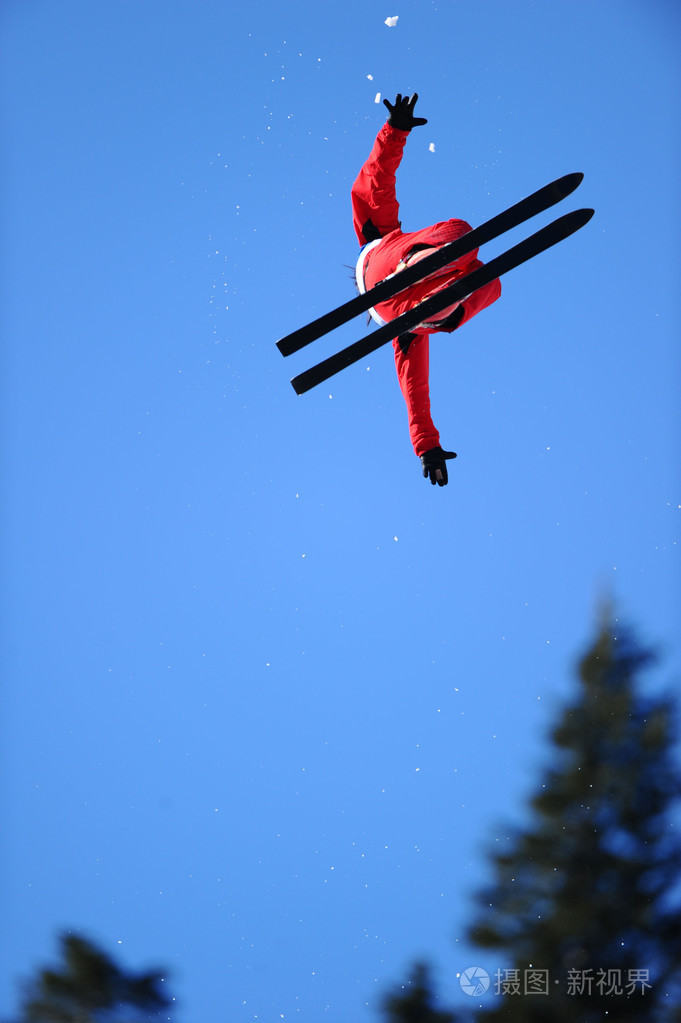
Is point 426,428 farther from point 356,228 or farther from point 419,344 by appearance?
point 356,228

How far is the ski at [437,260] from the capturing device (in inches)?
165

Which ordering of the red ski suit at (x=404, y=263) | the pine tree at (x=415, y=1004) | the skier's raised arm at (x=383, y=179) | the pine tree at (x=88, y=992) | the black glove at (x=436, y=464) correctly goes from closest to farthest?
the red ski suit at (x=404, y=263)
the skier's raised arm at (x=383, y=179)
the black glove at (x=436, y=464)
the pine tree at (x=415, y=1004)
the pine tree at (x=88, y=992)

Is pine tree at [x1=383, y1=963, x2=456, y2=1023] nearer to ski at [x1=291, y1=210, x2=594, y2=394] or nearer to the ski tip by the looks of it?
ski at [x1=291, y1=210, x2=594, y2=394]

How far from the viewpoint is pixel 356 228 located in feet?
16.3

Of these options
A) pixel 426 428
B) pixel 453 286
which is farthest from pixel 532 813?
pixel 453 286

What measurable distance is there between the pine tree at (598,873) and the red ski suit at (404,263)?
22.1ft

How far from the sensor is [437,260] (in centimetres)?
419

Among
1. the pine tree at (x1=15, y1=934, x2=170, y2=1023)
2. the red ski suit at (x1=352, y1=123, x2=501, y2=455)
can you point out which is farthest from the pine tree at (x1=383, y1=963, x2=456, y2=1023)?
the red ski suit at (x1=352, y1=123, x2=501, y2=455)

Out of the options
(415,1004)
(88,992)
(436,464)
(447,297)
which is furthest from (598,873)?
(447,297)

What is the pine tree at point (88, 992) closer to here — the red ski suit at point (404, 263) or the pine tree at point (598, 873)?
the pine tree at point (598, 873)

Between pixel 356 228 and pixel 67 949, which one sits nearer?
pixel 356 228

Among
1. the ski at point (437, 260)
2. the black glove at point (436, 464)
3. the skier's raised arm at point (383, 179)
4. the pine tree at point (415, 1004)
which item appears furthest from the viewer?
the pine tree at point (415, 1004)

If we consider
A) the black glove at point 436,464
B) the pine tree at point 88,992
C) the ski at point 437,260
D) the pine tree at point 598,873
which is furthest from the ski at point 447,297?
the pine tree at point 88,992

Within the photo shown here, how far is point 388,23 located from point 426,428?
1946mm
